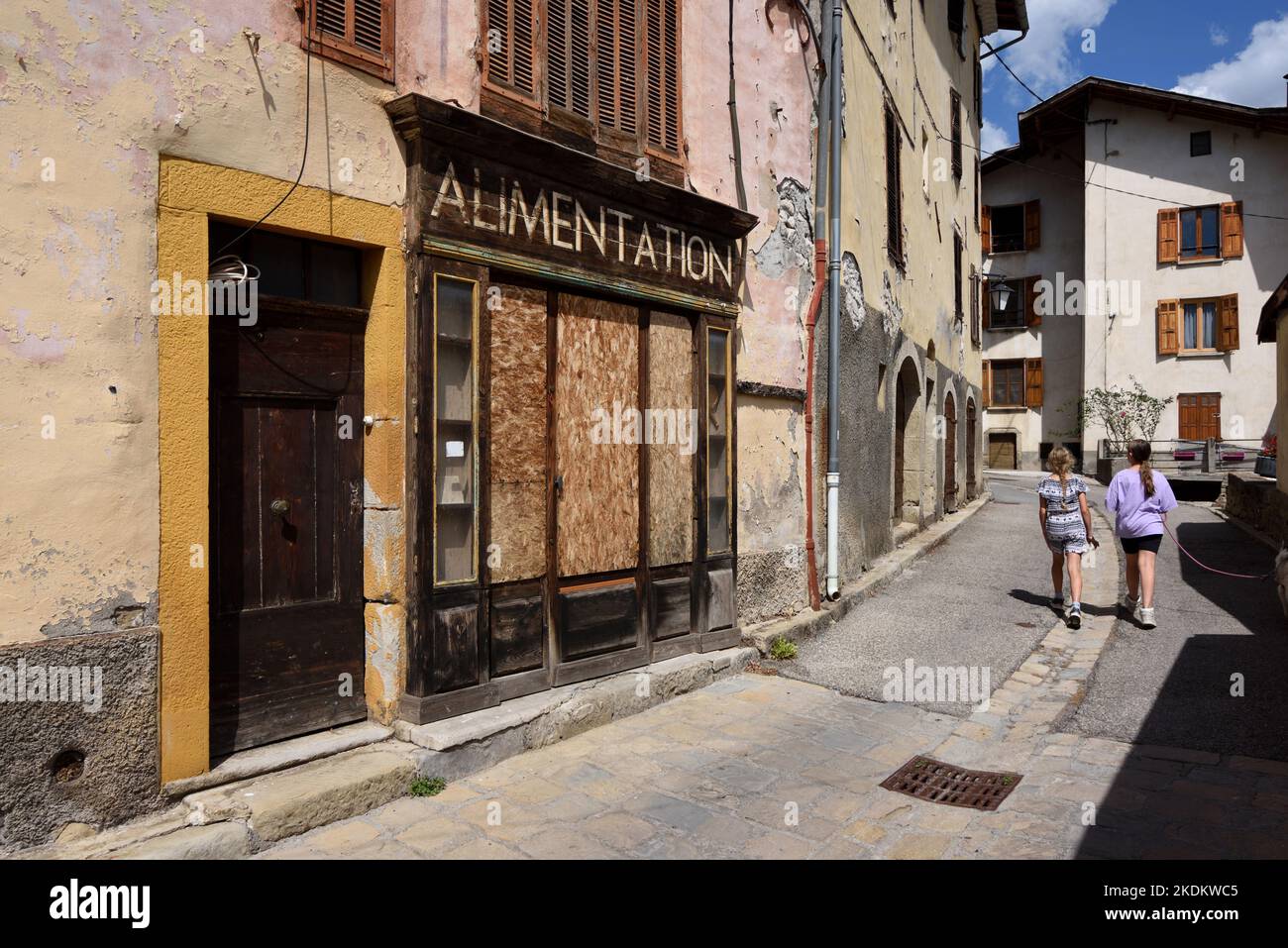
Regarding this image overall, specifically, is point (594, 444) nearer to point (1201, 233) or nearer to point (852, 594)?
point (852, 594)

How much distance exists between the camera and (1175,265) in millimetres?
26516

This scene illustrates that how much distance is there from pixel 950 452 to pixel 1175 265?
48.8 ft

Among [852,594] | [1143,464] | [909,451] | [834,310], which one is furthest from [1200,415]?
[834,310]

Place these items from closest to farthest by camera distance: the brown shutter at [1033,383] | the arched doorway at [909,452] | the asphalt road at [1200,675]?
the asphalt road at [1200,675] < the arched doorway at [909,452] < the brown shutter at [1033,383]

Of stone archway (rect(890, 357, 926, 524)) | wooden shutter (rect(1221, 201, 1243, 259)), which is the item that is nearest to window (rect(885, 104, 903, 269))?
stone archway (rect(890, 357, 926, 524))

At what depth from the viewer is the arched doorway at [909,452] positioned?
13559mm

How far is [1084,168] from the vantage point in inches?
1086

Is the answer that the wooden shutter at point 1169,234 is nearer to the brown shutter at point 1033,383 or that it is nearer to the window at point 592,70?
the brown shutter at point 1033,383

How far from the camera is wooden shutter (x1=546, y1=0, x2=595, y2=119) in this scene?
5.80 m

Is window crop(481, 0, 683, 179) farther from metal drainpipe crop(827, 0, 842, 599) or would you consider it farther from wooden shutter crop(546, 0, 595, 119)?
metal drainpipe crop(827, 0, 842, 599)

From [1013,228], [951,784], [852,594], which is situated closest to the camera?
[951,784]

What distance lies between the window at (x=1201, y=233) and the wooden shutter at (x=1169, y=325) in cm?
131

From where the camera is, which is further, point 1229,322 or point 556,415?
point 1229,322

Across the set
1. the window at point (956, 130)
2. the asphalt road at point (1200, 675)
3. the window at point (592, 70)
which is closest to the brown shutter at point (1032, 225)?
the window at point (956, 130)
